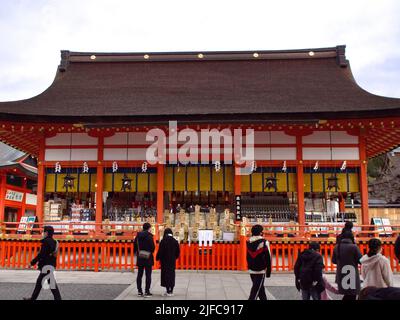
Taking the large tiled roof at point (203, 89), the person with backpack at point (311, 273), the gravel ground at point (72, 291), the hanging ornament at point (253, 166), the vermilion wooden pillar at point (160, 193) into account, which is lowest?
the gravel ground at point (72, 291)

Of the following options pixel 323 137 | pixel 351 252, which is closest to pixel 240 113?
pixel 323 137

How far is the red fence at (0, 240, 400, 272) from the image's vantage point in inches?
475

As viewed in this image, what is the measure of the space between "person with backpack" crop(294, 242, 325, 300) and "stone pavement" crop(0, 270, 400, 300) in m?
1.53

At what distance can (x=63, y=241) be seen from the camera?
489 inches

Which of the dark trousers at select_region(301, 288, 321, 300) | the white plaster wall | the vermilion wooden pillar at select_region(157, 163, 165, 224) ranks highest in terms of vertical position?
the white plaster wall

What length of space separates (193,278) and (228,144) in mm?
4921

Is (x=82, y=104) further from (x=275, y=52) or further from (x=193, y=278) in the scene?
(x=275, y=52)

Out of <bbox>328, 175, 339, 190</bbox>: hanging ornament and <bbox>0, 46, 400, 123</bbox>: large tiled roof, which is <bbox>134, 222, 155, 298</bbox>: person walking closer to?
<bbox>0, 46, 400, 123</bbox>: large tiled roof

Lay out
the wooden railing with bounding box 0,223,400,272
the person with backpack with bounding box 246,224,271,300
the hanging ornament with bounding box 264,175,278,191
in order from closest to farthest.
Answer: the person with backpack with bounding box 246,224,271,300, the wooden railing with bounding box 0,223,400,272, the hanging ornament with bounding box 264,175,278,191

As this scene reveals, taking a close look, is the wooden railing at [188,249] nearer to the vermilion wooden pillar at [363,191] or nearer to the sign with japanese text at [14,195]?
the vermilion wooden pillar at [363,191]

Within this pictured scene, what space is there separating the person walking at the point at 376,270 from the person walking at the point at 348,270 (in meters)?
0.90

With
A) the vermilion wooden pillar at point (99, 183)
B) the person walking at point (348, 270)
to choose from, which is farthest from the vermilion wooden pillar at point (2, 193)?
the person walking at point (348, 270)

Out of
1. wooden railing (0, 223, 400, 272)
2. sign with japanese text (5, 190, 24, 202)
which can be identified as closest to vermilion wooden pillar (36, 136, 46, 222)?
wooden railing (0, 223, 400, 272)

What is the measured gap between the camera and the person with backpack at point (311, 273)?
6223 millimetres
